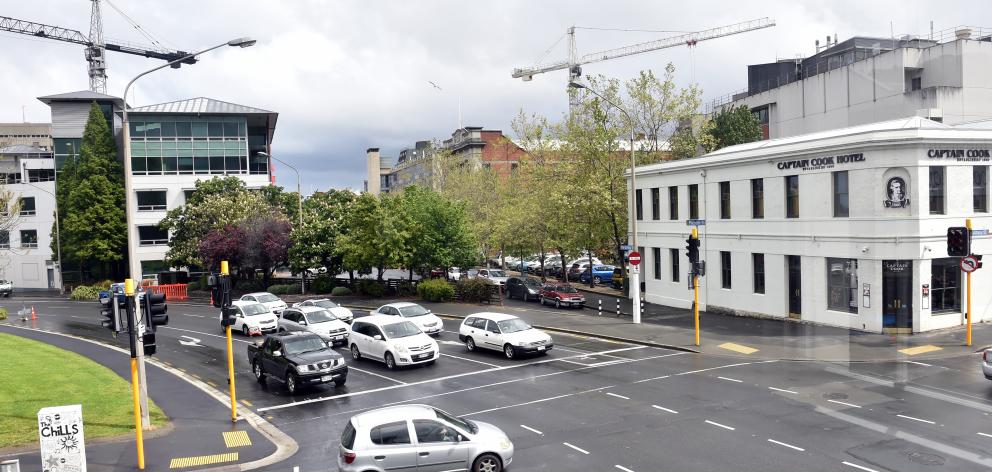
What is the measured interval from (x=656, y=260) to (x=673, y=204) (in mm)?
3937

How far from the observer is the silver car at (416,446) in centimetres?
1237

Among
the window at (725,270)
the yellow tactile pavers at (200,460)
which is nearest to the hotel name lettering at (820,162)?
the window at (725,270)

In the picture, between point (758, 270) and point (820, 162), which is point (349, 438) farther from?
point (758, 270)

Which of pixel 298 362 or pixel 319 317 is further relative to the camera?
pixel 319 317

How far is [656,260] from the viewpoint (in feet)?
137

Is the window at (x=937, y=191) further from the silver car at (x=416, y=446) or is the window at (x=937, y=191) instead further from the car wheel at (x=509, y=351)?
the silver car at (x=416, y=446)

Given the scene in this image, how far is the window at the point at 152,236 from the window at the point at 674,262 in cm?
5042

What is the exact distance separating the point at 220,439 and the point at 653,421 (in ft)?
33.5

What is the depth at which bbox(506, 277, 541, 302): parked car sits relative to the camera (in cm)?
4419

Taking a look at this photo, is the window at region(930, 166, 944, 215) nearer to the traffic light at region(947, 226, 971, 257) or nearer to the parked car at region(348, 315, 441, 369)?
the traffic light at region(947, 226, 971, 257)

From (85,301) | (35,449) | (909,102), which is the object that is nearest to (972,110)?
(909,102)

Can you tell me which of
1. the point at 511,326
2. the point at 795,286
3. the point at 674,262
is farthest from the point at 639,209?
the point at 511,326

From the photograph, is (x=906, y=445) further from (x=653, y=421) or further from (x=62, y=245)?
(x=62, y=245)

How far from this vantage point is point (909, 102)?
5866 centimetres
